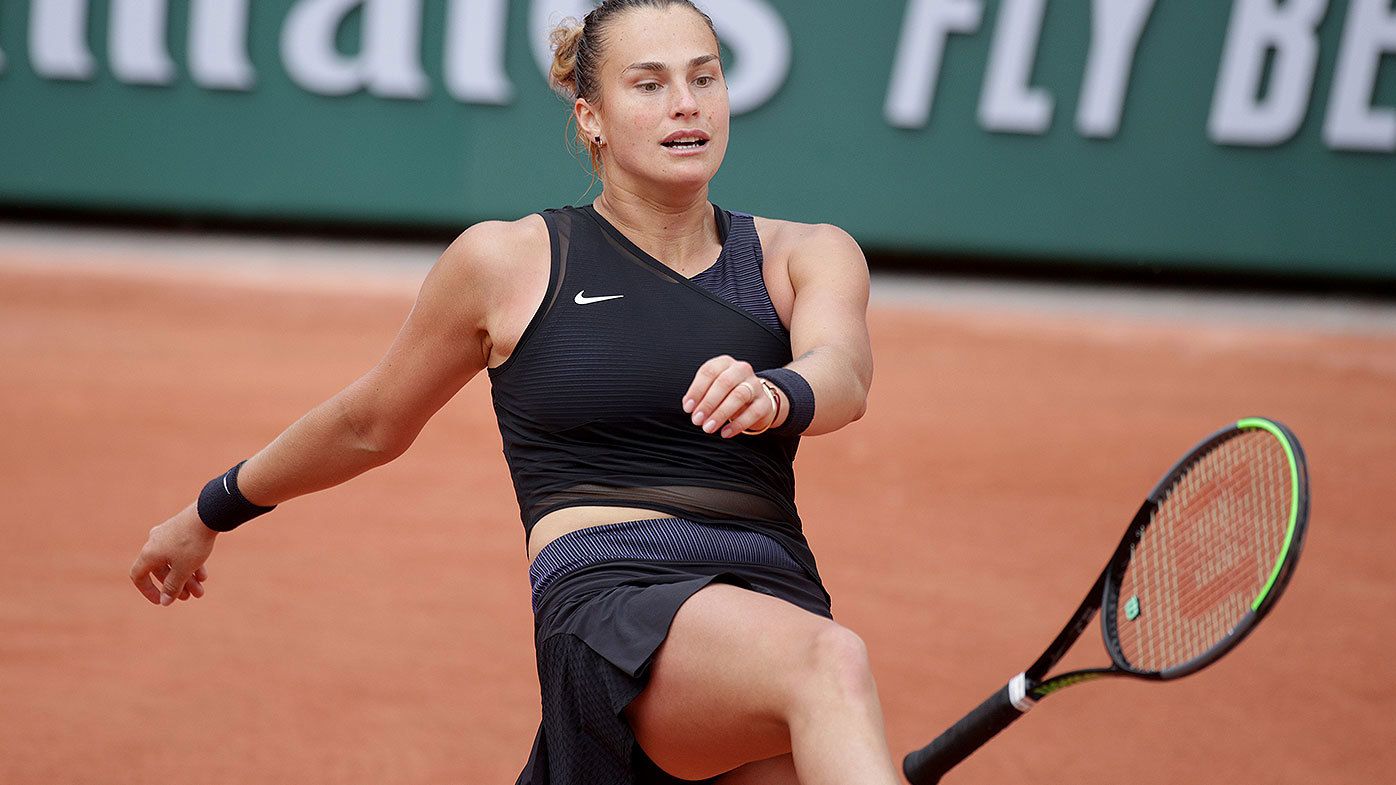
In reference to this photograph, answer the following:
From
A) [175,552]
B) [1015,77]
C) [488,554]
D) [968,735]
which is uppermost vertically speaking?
[1015,77]

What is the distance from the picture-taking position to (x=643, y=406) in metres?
2.20

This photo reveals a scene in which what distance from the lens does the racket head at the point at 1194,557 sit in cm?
260

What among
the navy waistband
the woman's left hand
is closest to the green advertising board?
the navy waistband

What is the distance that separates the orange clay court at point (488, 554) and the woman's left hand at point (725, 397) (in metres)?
1.79

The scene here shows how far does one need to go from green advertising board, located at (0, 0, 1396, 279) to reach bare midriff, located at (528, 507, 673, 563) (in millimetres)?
7221

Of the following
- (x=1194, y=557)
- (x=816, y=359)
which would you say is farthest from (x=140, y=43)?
(x=816, y=359)

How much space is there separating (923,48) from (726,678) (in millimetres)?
8009

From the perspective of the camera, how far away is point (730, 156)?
9.55 metres

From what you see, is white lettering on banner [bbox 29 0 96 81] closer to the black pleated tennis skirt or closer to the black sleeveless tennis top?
the black sleeveless tennis top

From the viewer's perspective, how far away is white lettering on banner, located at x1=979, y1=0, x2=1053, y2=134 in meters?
9.41

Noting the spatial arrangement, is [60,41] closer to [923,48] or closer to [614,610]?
[923,48]

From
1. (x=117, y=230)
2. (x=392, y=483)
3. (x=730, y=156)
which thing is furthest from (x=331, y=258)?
(x=392, y=483)

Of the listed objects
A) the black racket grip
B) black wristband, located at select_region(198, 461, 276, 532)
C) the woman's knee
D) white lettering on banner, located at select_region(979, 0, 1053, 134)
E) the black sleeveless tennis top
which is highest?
white lettering on banner, located at select_region(979, 0, 1053, 134)

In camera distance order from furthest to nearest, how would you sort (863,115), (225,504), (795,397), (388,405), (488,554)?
1. (863,115)
2. (488,554)
3. (225,504)
4. (388,405)
5. (795,397)
